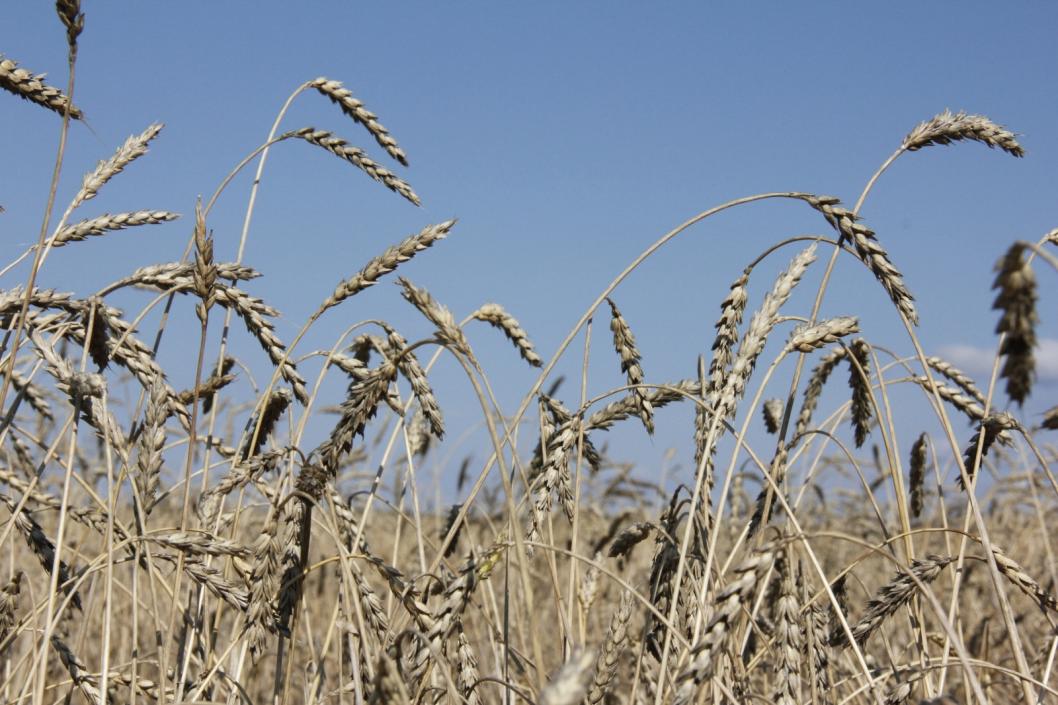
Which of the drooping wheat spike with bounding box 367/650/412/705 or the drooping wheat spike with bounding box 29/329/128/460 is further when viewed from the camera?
the drooping wheat spike with bounding box 29/329/128/460

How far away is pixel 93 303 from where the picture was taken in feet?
7.37

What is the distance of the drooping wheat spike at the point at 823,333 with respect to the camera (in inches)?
78.9

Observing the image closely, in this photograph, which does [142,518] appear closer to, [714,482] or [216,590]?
[216,590]

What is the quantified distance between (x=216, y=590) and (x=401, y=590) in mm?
360

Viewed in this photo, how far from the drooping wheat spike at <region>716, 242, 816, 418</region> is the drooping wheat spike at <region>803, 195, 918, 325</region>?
7.4 inches

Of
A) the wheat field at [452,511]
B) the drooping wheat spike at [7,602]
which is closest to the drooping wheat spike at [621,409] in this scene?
the wheat field at [452,511]

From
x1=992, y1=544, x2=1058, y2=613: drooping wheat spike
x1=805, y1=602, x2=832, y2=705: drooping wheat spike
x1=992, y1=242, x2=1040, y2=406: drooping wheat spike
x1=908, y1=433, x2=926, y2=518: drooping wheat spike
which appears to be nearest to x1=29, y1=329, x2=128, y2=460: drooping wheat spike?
x1=805, y1=602, x2=832, y2=705: drooping wheat spike

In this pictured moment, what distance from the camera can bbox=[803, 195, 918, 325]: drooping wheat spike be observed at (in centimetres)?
198

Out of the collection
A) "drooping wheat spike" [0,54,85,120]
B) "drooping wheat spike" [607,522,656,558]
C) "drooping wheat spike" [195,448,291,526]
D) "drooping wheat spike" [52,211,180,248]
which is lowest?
"drooping wheat spike" [607,522,656,558]

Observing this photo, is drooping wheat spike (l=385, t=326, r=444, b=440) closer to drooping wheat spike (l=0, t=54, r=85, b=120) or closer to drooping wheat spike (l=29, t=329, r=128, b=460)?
drooping wheat spike (l=29, t=329, r=128, b=460)

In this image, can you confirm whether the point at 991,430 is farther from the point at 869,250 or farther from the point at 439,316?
the point at 439,316

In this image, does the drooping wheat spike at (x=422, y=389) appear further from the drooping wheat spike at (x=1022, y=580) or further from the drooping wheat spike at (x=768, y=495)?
the drooping wheat spike at (x=1022, y=580)

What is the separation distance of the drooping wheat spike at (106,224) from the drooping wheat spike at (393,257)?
0.65 meters

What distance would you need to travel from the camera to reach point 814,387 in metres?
2.79
